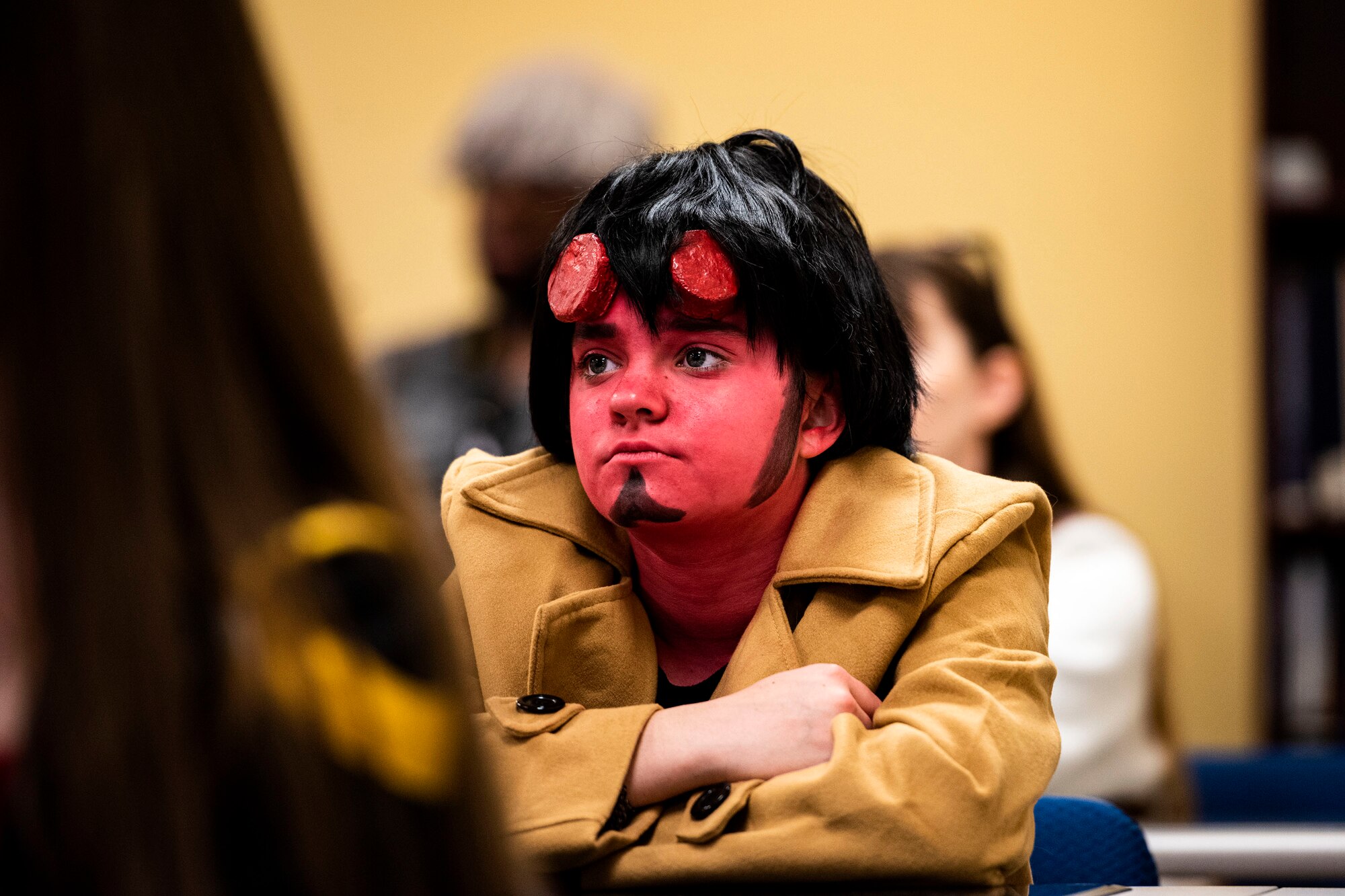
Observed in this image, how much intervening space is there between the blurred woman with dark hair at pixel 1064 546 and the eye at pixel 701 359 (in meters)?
0.91

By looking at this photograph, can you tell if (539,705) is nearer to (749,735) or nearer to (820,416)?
(749,735)

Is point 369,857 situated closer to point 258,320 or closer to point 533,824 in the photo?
point 258,320

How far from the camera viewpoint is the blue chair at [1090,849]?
3.56ft

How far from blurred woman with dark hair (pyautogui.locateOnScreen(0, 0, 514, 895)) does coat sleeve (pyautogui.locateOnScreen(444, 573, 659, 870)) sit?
0.31 metres

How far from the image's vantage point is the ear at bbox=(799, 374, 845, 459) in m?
0.92

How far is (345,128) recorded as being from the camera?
257cm

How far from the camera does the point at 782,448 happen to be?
896mm

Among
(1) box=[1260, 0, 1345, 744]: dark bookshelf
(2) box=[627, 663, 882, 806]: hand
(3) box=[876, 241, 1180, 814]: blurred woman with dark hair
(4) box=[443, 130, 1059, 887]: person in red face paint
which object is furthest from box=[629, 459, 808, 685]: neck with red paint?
(1) box=[1260, 0, 1345, 744]: dark bookshelf

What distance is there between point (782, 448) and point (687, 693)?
0.18 m

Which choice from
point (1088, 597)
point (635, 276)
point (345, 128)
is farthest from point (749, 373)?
point (345, 128)

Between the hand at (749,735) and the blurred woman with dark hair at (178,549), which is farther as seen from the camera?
the hand at (749,735)

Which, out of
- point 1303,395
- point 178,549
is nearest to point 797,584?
point 178,549

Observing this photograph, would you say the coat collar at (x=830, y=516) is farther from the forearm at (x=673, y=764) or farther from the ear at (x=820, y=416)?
the forearm at (x=673, y=764)

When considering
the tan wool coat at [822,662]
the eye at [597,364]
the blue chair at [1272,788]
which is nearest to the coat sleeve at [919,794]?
the tan wool coat at [822,662]
